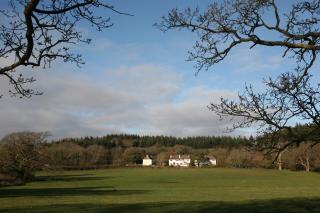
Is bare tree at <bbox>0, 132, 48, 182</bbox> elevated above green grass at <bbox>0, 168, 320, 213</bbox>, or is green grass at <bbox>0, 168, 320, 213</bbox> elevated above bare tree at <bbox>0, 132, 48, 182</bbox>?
bare tree at <bbox>0, 132, 48, 182</bbox>

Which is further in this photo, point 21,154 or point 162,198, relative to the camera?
point 21,154

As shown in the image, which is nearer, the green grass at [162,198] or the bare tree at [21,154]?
the green grass at [162,198]

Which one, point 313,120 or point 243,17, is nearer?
point 313,120

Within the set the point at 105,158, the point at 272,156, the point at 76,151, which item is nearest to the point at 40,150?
the point at 76,151

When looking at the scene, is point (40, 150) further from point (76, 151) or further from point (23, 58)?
point (23, 58)

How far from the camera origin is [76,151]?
16188cm

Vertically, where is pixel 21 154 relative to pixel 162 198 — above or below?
above

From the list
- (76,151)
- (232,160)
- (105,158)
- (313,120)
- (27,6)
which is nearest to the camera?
(27,6)

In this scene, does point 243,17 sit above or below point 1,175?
above

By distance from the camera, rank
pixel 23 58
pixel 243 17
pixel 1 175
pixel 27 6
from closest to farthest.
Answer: pixel 27 6 → pixel 23 58 → pixel 243 17 → pixel 1 175

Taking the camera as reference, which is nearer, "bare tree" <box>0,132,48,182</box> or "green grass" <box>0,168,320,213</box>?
"green grass" <box>0,168,320,213</box>

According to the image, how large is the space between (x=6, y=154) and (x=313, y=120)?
267 ft

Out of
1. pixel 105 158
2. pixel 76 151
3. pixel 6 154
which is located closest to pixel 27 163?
pixel 6 154

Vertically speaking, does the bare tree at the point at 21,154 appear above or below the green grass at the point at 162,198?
above
